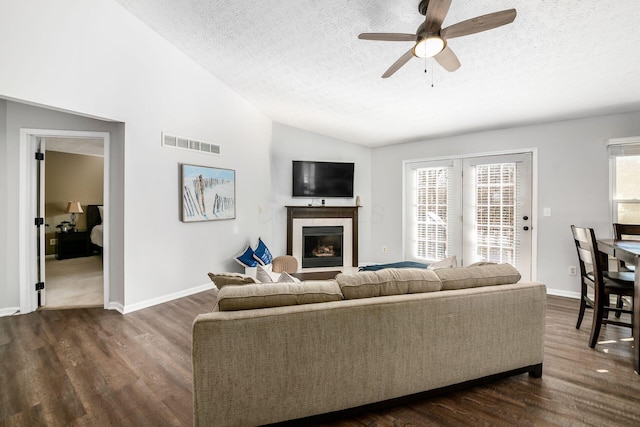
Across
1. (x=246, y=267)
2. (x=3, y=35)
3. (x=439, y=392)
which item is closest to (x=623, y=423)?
(x=439, y=392)

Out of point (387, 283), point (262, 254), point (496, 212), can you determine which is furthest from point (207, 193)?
point (496, 212)

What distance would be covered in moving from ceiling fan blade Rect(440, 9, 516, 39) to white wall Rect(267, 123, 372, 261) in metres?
3.68

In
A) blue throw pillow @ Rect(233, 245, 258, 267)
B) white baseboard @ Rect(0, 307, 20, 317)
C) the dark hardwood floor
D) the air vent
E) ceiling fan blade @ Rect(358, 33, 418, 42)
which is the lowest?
the dark hardwood floor

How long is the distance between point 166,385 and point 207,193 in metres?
2.58

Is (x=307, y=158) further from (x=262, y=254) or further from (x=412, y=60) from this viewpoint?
(x=412, y=60)

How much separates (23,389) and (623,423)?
11.7 feet

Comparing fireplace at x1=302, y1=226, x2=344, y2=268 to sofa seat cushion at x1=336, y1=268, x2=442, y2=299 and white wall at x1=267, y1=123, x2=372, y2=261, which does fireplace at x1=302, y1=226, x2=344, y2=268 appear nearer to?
white wall at x1=267, y1=123, x2=372, y2=261

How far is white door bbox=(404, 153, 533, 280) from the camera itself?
161 inches

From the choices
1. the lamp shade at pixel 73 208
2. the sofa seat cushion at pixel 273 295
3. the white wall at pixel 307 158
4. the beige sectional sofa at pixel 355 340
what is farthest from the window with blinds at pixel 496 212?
the lamp shade at pixel 73 208

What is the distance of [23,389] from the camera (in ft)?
6.09

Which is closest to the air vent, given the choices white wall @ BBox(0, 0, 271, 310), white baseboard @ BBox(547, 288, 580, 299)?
white wall @ BBox(0, 0, 271, 310)

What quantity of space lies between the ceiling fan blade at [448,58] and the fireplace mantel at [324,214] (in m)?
3.35

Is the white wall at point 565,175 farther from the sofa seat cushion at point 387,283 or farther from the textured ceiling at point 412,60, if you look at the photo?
the sofa seat cushion at point 387,283

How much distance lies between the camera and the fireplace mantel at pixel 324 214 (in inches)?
204
